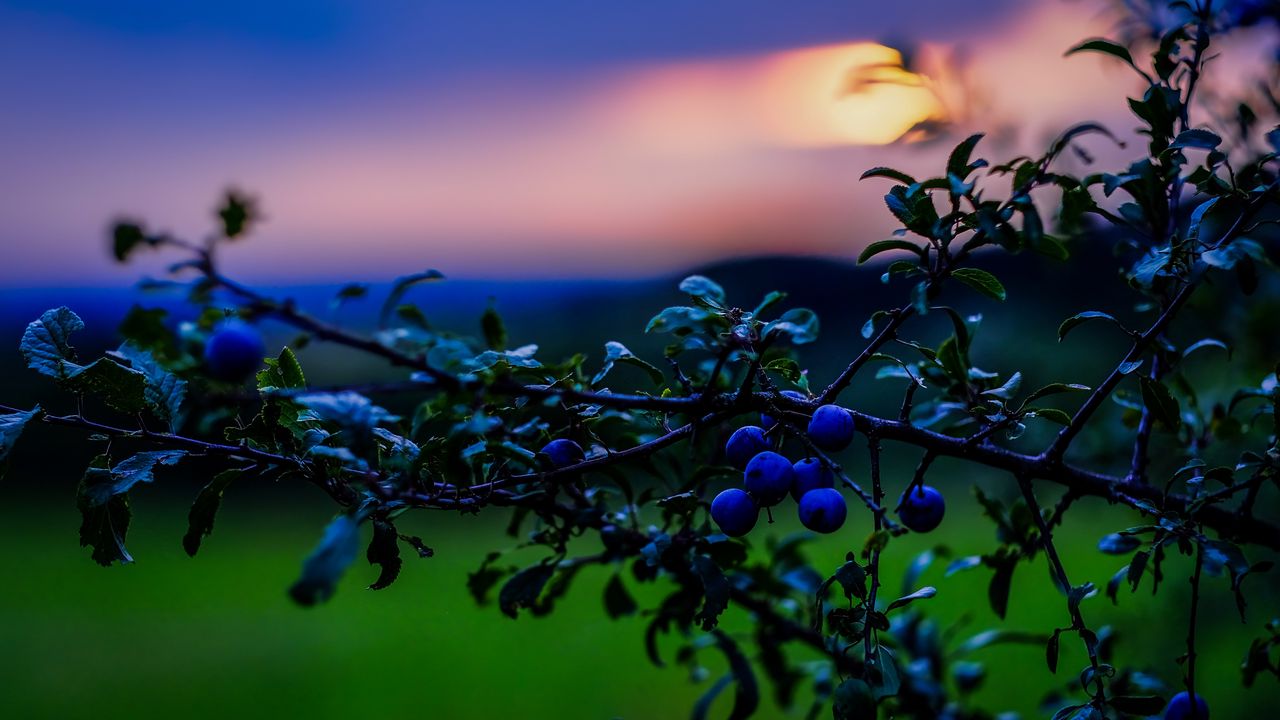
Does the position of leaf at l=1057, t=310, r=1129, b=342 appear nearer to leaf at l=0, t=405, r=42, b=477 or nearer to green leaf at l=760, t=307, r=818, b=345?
green leaf at l=760, t=307, r=818, b=345

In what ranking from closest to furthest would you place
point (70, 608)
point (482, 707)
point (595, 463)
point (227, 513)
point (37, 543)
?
point (595, 463)
point (482, 707)
point (70, 608)
point (37, 543)
point (227, 513)

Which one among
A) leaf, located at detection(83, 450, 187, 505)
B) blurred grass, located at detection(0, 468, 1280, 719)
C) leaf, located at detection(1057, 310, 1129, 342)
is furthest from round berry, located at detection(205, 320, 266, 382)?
blurred grass, located at detection(0, 468, 1280, 719)

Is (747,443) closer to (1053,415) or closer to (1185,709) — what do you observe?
(1053,415)

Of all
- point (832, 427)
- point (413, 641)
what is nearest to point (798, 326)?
point (832, 427)

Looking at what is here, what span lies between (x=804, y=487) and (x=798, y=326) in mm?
134

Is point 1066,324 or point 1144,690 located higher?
point 1066,324

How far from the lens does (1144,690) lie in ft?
3.55

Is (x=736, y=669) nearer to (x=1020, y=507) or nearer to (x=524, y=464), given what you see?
(x=1020, y=507)

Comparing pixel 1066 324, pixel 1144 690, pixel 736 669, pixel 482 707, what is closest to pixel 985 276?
pixel 1066 324

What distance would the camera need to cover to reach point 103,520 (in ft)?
2.42

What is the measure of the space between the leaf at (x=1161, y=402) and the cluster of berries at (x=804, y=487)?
20 centimetres

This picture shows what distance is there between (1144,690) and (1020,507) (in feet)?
1.13

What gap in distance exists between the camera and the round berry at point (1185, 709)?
0.81m

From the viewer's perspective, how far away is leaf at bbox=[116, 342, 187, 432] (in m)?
0.76
